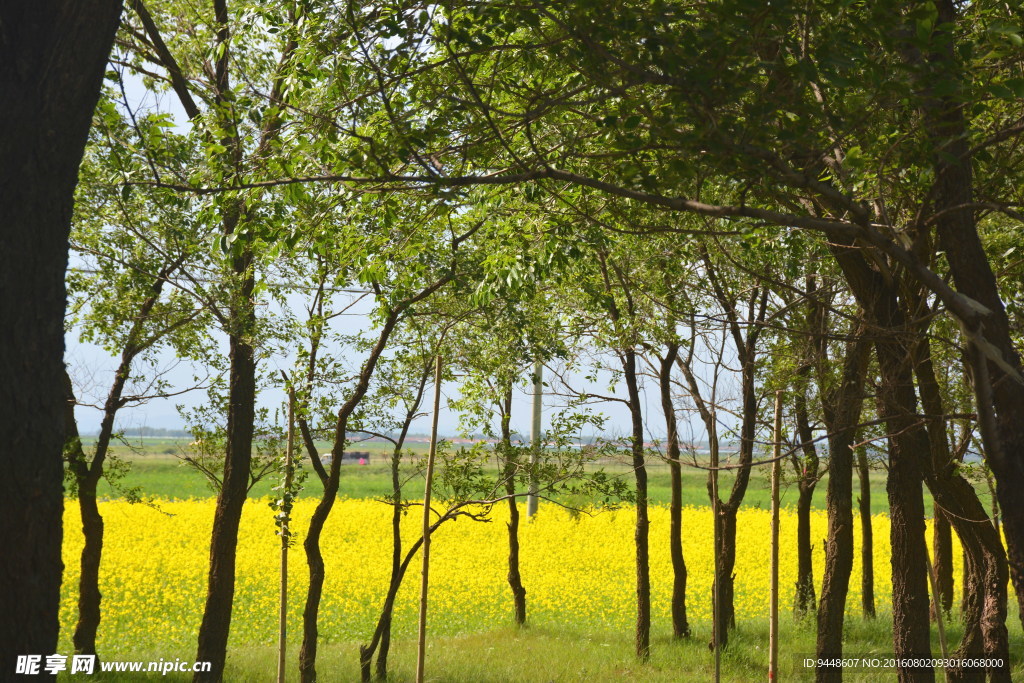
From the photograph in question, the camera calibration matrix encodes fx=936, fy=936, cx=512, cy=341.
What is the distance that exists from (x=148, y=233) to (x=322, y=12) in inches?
218

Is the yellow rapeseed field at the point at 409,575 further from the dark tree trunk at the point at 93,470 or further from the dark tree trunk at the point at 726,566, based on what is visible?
the dark tree trunk at the point at 93,470

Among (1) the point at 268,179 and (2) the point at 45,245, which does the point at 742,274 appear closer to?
(1) the point at 268,179

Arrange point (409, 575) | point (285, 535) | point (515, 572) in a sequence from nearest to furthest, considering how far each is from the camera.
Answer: point (285, 535), point (515, 572), point (409, 575)

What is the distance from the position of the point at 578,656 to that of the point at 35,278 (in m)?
12.5

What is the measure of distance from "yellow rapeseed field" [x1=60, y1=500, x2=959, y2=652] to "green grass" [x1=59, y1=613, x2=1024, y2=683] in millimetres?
1295

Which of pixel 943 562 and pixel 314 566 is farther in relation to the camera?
pixel 943 562

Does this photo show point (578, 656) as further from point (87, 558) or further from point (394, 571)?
point (87, 558)

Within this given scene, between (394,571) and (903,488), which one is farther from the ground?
(903,488)

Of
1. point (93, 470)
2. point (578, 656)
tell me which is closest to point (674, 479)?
point (578, 656)

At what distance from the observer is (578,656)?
1520 cm

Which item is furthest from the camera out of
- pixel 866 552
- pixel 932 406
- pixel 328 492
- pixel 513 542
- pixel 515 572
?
pixel 866 552

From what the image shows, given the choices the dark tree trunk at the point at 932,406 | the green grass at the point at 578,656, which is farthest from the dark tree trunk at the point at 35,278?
the green grass at the point at 578,656

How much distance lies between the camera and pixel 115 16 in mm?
4816

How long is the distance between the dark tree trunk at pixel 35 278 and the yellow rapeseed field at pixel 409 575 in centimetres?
1267
